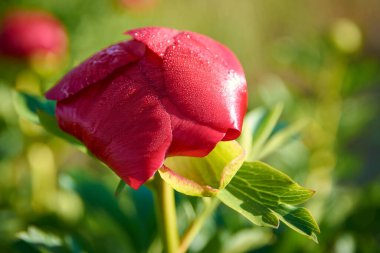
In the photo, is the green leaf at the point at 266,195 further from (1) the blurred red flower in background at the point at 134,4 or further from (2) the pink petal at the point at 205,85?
(1) the blurred red flower in background at the point at 134,4

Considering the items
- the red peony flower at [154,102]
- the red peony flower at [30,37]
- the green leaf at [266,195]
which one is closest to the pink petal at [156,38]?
the red peony flower at [154,102]

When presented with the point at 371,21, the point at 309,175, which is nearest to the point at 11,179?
the point at 309,175

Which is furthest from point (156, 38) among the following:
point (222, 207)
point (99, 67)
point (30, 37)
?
point (30, 37)

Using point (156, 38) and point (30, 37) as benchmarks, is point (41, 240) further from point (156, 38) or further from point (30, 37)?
point (30, 37)

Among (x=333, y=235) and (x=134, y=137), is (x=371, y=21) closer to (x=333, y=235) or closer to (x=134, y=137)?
(x=333, y=235)

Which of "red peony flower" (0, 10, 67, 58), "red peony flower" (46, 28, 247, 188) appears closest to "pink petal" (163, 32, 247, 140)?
"red peony flower" (46, 28, 247, 188)

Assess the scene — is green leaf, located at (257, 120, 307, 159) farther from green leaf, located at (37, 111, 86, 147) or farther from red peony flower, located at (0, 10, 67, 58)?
red peony flower, located at (0, 10, 67, 58)
